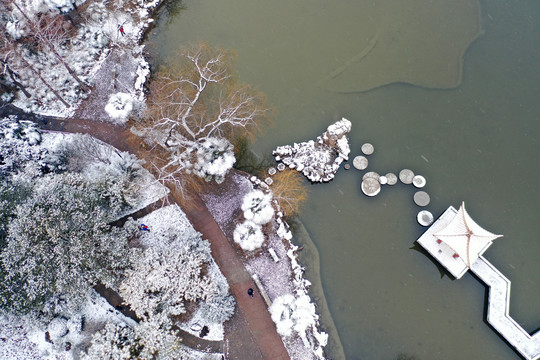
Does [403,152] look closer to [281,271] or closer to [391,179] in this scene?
[391,179]

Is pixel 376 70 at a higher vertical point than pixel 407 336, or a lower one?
higher

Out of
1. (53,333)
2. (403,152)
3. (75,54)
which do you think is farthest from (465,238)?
(75,54)

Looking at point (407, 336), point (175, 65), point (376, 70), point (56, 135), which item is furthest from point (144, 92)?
point (407, 336)

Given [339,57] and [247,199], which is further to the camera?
[339,57]

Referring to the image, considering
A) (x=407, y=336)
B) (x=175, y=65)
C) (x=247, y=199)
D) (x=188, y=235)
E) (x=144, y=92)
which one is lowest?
(x=407, y=336)

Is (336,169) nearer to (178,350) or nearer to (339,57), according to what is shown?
(339,57)

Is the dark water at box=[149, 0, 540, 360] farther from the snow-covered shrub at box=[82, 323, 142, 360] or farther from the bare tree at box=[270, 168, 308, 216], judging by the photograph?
the snow-covered shrub at box=[82, 323, 142, 360]

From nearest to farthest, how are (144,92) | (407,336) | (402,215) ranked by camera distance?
(407,336), (402,215), (144,92)
